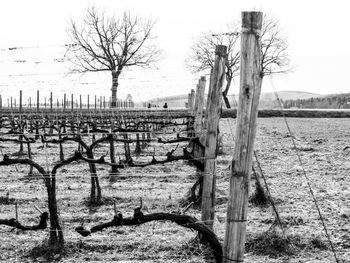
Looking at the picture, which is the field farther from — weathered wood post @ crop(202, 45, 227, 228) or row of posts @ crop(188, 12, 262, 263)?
row of posts @ crop(188, 12, 262, 263)

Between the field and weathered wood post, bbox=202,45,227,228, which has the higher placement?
weathered wood post, bbox=202,45,227,228

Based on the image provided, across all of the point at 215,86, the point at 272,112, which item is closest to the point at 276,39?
the point at 272,112

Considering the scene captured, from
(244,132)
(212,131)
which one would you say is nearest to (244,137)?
(244,132)

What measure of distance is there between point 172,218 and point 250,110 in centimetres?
125

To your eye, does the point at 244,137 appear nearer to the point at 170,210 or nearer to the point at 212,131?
the point at 212,131

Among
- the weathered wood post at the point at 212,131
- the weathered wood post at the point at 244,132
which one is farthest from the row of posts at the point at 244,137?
the weathered wood post at the point at 212,131

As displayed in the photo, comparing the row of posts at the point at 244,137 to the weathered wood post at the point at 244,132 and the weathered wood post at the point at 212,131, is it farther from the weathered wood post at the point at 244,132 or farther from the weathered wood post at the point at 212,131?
the weathered wood post at the point at 212,131

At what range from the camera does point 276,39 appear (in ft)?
176

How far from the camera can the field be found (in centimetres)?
577

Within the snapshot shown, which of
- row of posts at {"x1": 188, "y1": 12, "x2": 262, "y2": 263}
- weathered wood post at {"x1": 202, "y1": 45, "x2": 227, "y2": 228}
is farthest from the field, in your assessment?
row of posts at {"x1": 188, "y1": 12, "x2": 262, "y2": 263}

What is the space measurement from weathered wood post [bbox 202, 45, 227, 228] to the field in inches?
Answer: 20.4

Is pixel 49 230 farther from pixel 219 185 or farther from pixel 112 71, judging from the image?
pixel 112 71

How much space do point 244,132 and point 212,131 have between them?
2.09 metres

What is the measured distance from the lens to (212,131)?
5.71m
